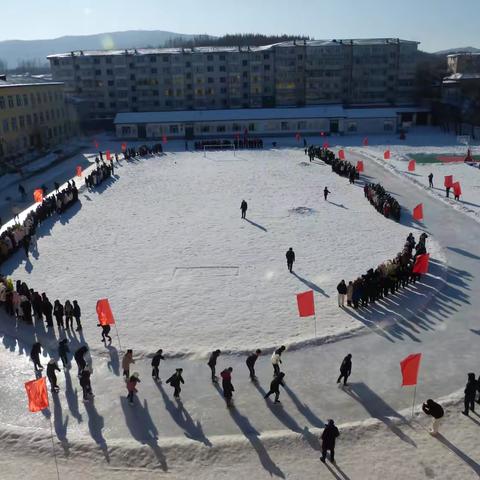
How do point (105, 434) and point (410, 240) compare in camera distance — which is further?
point (410, 240)

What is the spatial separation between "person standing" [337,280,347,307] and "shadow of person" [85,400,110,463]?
8.49 metres

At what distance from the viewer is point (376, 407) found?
12.1 metres

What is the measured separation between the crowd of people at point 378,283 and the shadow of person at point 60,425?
917 centimetres

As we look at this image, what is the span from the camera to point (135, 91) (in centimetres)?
7800

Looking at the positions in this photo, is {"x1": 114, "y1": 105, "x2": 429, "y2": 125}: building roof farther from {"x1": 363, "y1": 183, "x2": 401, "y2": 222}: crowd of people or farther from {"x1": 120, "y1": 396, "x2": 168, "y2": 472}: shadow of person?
{"x1": 120, "y1": 396, "x2": 168, "y2": 472}: shadow of person

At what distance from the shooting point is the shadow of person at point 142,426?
1085 centimetres

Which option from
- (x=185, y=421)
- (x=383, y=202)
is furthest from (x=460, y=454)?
(x=383, y=202)

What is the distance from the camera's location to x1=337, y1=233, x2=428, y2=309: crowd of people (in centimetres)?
1694

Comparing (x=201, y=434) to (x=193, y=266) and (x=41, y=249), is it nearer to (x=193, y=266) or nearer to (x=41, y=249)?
(x=193, y=266)

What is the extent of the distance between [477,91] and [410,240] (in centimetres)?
5077

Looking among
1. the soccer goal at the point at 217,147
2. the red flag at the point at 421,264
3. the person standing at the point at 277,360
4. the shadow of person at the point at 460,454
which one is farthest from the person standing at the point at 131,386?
the soccer goal at the point at 217,147

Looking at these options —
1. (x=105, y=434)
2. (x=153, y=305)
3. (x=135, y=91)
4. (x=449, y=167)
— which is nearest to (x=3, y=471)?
(x=105, y=434)

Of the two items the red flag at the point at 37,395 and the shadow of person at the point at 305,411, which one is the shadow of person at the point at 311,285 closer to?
the shadow of person at the point at 305,411

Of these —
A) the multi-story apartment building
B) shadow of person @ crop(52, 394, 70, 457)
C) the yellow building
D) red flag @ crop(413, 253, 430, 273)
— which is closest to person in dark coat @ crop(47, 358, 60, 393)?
shadow of person @ crop(52, 394, 70, 457)
